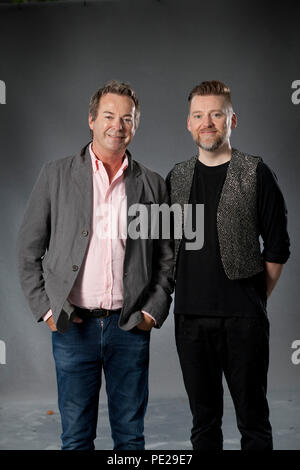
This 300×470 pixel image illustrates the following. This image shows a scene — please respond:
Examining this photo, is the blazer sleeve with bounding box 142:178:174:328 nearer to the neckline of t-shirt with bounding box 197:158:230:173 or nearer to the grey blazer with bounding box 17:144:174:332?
the grey blazer with bounding box 17:144:174:332

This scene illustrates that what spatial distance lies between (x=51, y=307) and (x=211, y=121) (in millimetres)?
937

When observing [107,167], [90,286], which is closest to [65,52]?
[107,167]

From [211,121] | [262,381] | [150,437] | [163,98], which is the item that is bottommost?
[150,437]

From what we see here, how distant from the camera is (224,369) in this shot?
2559 millimetres

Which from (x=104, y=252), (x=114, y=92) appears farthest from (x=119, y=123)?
(x=104, y=252)

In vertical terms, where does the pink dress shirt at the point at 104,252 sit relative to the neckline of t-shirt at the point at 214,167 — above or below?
below

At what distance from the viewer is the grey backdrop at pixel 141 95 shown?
411 cm

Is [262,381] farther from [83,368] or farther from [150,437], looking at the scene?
[150,437]

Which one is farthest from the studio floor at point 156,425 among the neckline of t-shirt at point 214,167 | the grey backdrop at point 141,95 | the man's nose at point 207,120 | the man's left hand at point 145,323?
the man's nose at point 207,120

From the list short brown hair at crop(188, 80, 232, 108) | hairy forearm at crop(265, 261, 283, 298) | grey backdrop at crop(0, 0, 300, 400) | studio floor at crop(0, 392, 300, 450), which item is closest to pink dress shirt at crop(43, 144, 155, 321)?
short brown hair at crop(188, 80, 232, 108)

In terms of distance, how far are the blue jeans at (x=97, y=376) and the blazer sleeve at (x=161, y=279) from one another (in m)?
0.10

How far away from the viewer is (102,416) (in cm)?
376

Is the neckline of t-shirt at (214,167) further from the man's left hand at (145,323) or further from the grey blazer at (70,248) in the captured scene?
the man's left hand at (145,323)

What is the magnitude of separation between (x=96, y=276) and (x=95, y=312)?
5.3 inches
